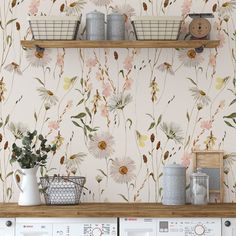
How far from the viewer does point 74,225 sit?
3436 millimetres

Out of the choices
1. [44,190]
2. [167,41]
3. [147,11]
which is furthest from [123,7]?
[44,190]

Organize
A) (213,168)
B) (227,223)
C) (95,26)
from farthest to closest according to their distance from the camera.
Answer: (213,168) → (95,26) → (227,223)

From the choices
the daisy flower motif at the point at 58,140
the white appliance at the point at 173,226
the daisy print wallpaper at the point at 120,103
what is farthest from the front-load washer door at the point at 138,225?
the daisy flower motif at the point at 58,140

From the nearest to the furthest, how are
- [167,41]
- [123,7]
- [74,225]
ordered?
1. [74,225]
2. [167,41]
3. [123,7]

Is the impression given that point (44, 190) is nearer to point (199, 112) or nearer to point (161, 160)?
point (161, 160)

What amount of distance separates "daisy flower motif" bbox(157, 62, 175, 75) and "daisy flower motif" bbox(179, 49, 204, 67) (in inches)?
3.5

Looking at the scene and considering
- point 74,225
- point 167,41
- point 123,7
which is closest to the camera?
point 74,225

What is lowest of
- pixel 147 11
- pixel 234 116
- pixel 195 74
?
pixel 234 116

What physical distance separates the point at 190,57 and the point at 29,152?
1181 millimetres

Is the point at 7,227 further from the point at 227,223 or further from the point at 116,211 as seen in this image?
the point at 227,223

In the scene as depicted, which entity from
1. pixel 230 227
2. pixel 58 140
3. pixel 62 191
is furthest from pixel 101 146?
pixel 230 227

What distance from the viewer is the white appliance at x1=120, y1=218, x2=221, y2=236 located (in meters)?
3.42

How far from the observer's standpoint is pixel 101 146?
390 cm

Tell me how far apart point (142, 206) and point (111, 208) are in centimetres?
22
